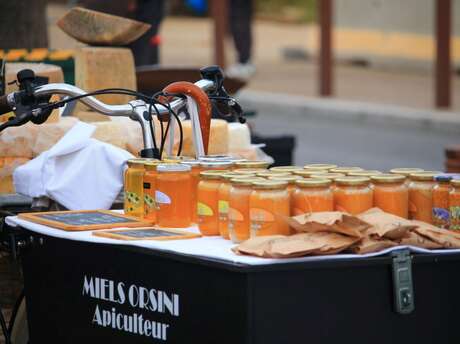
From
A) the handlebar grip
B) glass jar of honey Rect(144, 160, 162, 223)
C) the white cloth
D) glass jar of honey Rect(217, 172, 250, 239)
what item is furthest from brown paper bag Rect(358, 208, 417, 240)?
the white cloth

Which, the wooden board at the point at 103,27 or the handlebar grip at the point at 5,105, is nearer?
the handlebar grip at the point at 5,105

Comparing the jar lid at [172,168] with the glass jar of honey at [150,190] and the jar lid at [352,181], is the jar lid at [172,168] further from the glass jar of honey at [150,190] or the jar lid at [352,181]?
the jar lid at [352,181]

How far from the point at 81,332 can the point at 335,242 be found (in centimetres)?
98

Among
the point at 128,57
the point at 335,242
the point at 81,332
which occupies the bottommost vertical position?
the point at 81,332

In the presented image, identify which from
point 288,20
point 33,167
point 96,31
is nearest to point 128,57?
point 96,31

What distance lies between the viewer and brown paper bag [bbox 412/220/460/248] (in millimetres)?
3562

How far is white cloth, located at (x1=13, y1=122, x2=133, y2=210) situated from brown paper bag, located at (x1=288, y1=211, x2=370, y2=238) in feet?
4.52

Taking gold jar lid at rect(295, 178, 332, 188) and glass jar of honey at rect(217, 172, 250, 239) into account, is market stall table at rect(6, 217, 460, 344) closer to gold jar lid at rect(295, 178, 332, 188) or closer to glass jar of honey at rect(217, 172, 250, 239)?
glass jar of honey at rect(217, 172, 250, 239)

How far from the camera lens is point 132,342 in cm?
375

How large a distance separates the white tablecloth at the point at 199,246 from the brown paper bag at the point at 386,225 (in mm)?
51

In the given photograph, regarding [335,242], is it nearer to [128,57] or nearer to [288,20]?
[128,57]

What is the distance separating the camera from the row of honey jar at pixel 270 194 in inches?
142

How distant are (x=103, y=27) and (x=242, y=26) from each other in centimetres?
1180

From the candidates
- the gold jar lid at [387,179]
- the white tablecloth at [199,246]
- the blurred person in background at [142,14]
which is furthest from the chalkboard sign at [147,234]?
the blurred person in background at [142,14]
